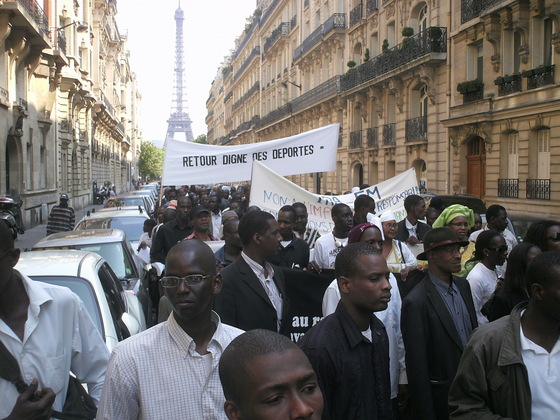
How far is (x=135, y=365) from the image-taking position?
2.54 m

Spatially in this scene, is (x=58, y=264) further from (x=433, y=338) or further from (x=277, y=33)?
(x=277, y=33)

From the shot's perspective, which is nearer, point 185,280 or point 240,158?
point 185,280

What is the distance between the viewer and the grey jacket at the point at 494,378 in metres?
2.90

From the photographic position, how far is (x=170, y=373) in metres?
2.55

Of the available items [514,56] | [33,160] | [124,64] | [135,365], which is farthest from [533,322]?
[124,64]

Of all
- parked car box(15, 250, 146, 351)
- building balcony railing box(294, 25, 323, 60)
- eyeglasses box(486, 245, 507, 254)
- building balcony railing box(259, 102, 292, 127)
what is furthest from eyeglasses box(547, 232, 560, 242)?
building balcony railing box(259, 102, 292, 127)

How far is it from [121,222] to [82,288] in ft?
24.8

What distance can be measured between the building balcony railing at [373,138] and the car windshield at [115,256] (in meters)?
23.1

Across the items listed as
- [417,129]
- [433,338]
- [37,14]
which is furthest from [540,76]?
[37,14]

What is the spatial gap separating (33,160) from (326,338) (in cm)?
2720

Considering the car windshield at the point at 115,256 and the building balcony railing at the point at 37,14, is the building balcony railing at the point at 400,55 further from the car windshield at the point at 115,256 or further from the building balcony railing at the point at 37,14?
the car windshield at the point at 115,256

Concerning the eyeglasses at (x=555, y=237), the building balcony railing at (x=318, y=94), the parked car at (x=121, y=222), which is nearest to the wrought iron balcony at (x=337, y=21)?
the building balcony railing at (x=318, y=94)

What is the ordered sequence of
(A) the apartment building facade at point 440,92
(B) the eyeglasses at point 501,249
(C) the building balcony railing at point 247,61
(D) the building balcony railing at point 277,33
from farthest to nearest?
1. (C) the building balcony railing at point 247,61
2. (D) the building balcony railing at point 277,33
3. (A) the apartment building facade at point 440,92
4. (B) the eyeglasses at point 501,249

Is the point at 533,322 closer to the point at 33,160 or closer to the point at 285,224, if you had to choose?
the point at 285,224
